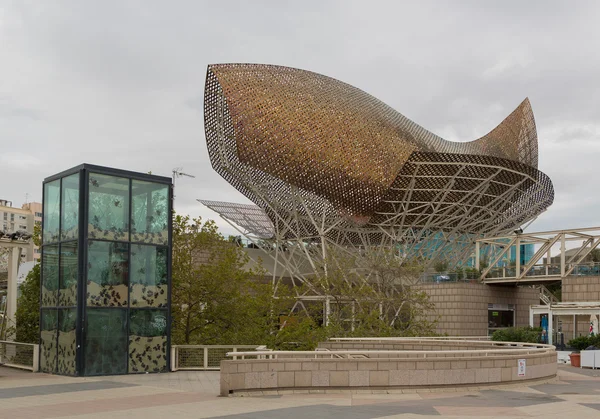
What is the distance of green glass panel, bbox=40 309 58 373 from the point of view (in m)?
24.1

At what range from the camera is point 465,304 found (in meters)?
46.2

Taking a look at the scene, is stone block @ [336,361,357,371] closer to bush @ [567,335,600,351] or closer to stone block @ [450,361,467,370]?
stone block @ [450,361,467,370]

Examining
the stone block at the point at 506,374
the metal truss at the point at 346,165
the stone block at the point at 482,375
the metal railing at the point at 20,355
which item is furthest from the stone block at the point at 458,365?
the metal truss at the point at 346,165

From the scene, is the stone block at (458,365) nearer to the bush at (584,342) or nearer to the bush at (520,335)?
the bush at (584,342)

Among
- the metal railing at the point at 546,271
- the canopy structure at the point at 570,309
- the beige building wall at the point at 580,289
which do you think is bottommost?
the canopy structure at the point at 570,309

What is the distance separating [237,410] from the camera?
15375 mm

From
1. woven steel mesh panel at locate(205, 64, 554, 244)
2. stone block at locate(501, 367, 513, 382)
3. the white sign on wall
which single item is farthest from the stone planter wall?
woven steel mesh panel at locate(205, 64, 554, 244)

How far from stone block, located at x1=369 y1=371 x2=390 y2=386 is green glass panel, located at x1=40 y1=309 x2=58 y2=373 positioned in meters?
11.1

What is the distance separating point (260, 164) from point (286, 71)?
7639 millimetres

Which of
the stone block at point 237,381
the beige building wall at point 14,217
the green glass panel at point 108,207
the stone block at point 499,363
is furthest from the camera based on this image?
the beige building wall at point 14,217

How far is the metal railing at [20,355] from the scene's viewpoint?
25094mm

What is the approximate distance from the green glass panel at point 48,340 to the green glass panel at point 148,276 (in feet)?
8.95

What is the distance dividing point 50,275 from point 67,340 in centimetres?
258

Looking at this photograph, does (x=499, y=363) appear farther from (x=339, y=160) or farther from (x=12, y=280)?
(x=339, y=160)
